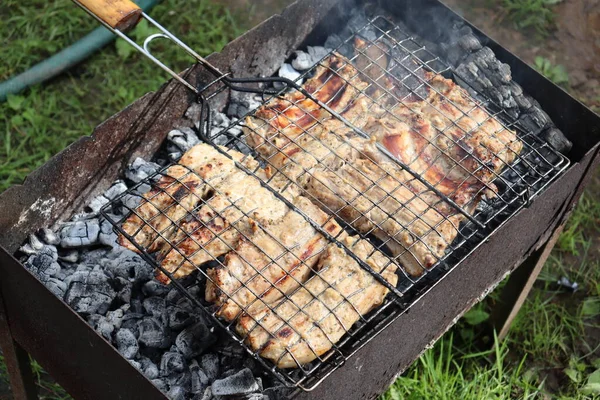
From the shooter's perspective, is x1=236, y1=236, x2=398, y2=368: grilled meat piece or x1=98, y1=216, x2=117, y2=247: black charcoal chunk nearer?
x1=236, y1=236, x2=398, y2=368: grilled meat piece

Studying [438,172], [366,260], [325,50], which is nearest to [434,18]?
[325,50]

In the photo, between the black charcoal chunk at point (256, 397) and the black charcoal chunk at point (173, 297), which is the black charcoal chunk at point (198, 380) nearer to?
the black charcoal chunk at point (256, 397)

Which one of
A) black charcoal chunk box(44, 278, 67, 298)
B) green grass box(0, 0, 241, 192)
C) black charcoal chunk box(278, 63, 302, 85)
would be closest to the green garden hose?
green grass box(0, 0, 241, 192)

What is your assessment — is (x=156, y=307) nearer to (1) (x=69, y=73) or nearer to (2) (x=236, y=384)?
(2) (x=236, y=384)

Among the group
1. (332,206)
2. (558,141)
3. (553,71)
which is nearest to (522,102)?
(558,141)

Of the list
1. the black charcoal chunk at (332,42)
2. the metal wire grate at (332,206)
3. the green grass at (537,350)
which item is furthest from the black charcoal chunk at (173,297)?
the black charcoal chunk at (332,42)

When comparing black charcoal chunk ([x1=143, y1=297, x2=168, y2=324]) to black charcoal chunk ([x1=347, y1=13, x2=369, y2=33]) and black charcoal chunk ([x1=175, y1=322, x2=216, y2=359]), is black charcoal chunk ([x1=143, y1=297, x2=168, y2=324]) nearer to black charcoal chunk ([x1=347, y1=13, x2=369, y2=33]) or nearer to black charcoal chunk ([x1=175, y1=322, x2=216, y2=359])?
black charcoal chunk ([x1=175, y1=322, x2=216, y2=359])

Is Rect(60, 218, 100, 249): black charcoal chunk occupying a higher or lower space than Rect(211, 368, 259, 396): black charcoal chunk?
higher
